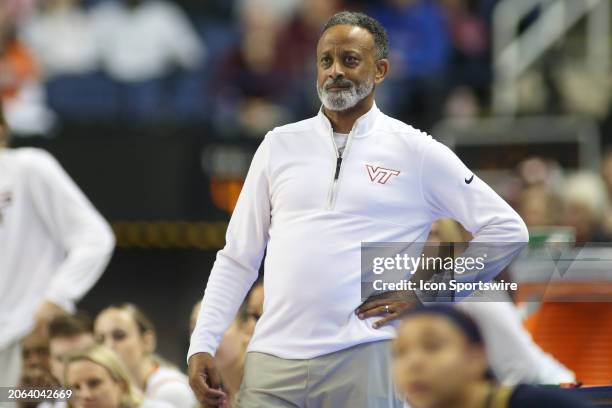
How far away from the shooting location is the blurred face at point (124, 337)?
27.2 ft

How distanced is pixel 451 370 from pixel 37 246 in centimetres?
414

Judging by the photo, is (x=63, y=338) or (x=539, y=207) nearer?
(x=63, y=338)

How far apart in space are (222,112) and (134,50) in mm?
1838

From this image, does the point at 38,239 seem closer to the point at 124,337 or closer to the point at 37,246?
the point at 37,246

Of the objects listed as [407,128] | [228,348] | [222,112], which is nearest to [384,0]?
[222,112]

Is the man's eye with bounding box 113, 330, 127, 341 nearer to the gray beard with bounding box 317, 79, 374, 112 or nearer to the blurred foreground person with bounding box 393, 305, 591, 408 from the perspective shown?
the gray beard with bounding box 317, 79, 374, 112

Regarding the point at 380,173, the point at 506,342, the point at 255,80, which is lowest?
the point at 506,342

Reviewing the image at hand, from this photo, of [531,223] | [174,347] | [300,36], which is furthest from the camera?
[300,36]

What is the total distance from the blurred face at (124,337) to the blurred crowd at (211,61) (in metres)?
5.75

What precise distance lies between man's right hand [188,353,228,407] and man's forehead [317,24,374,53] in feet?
4.19

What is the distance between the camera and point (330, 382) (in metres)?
5.59

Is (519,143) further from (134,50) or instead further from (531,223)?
(134,50)

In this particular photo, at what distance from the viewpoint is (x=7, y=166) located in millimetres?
7984

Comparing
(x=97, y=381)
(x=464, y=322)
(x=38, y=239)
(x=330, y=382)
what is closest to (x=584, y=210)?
(x=38, y=239)
